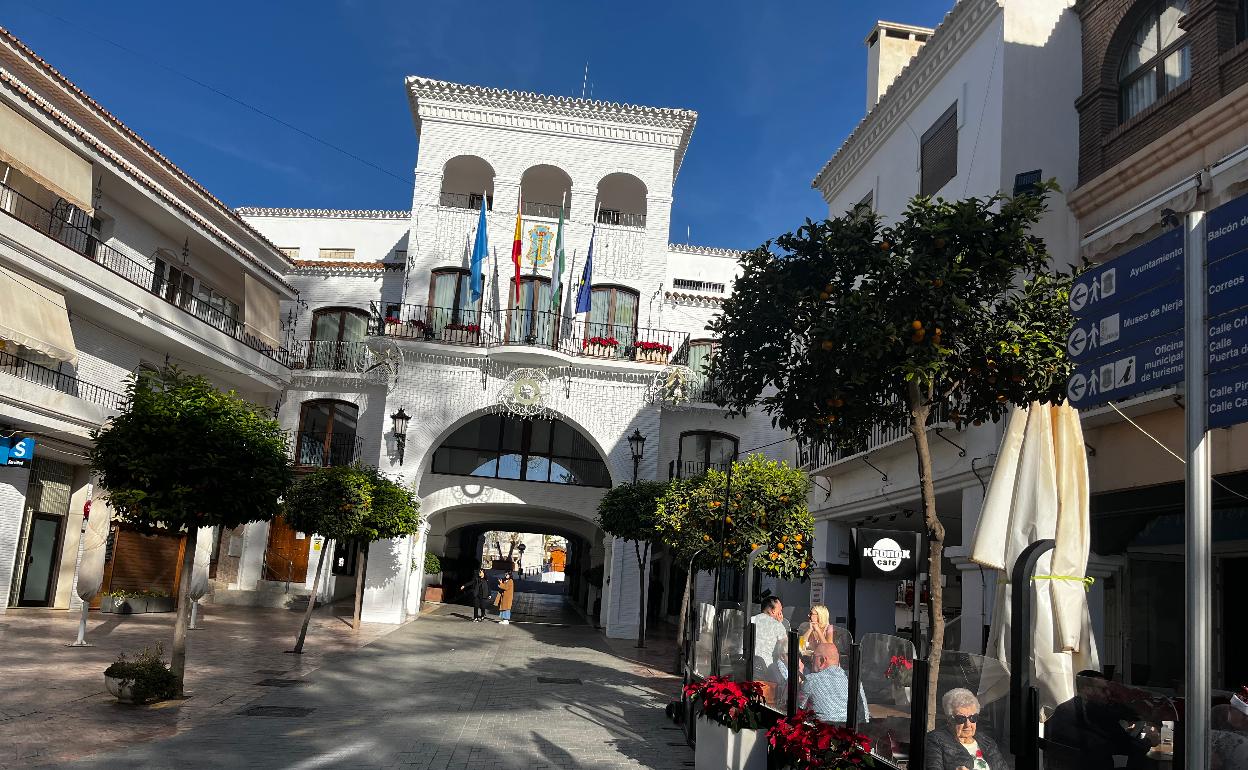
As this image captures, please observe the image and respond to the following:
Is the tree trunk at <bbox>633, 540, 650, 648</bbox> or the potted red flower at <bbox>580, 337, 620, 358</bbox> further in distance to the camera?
the potted red flower at <bbox>580, 337, 620, 358</bbox>

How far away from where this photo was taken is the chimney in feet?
71.3

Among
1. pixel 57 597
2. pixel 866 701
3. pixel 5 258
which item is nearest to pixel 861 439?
pixel 866 701

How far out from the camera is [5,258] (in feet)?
60.0

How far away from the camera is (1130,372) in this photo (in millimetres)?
3871

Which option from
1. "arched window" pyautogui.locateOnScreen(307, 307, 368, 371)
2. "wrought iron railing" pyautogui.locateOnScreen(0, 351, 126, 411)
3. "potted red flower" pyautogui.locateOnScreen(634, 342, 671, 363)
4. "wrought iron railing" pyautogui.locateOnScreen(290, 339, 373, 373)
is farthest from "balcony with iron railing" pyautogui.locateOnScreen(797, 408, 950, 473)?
"wrought iron railing" pyautogui.locateOnScreen(0, 351, 126, 411)

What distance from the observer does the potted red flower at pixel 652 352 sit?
26281mm

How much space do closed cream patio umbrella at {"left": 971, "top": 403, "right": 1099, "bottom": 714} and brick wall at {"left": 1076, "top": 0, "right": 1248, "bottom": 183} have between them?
531 centimetres

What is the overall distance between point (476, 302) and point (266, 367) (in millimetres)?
6102

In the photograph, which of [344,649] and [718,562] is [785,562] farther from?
[344,649]

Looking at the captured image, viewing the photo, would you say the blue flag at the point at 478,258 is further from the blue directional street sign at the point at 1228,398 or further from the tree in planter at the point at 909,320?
the blue directional street sign at the point at 1228,398

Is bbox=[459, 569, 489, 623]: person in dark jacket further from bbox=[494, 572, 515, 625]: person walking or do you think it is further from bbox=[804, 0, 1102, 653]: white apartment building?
bbox=[804, 0, 1102, 653]: white apartment building

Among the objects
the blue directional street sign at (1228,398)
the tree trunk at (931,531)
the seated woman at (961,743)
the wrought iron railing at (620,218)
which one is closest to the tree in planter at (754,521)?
the tree trunk at (931,531)

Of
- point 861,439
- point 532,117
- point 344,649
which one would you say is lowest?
point 344,649

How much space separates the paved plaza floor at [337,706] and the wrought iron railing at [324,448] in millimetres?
7151
